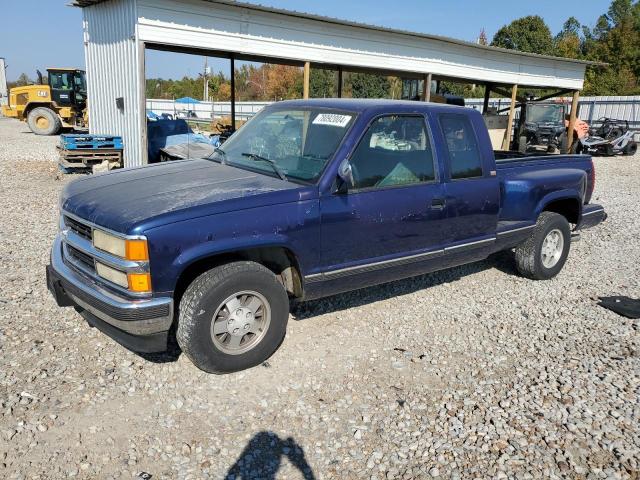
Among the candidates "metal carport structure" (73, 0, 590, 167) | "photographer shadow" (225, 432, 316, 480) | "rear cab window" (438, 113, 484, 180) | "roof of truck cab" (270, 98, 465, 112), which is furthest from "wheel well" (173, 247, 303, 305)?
"metal carport structure" (73, 0, 590, 167)

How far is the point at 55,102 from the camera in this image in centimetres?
2356

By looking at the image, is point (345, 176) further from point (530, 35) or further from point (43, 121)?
point (530, 35)

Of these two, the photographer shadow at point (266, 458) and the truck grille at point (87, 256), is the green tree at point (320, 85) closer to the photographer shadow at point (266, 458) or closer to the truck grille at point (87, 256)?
the truck grille at point (87, 256)

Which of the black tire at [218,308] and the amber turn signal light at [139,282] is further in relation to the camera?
the black tire at [218,308]

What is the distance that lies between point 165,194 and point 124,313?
874 millimetres

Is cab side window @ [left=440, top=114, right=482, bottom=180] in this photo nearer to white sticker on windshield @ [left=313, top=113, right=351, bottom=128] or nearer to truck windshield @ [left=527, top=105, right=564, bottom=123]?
white sticker on windshield @ [left=313, top=113, right=351, bottom=128]

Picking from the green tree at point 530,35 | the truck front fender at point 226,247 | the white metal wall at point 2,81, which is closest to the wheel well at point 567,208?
the truck front fender at point 226,247

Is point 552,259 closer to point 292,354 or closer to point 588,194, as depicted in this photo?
point 588,194

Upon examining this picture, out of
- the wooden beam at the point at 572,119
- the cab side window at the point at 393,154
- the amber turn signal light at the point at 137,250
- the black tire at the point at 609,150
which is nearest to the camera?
the amber turn signal light at the point at 137,250

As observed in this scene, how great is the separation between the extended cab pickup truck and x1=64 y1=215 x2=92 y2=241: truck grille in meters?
0.02

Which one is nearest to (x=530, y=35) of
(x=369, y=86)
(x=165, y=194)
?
(x=369, y=86)

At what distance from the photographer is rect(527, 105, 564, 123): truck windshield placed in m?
22.0

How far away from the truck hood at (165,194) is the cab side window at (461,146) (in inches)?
65.3

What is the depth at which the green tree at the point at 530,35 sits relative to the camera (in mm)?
57094
